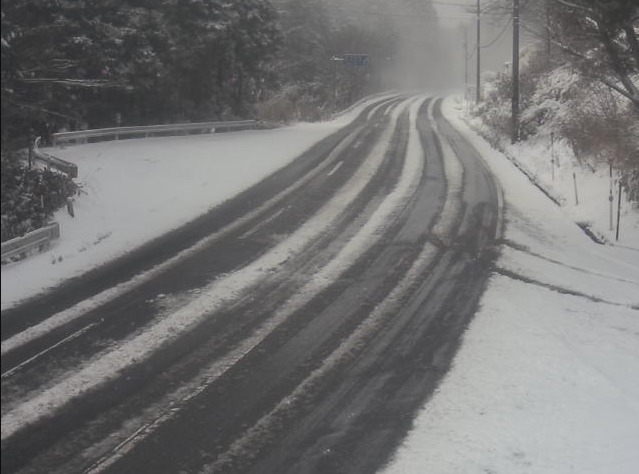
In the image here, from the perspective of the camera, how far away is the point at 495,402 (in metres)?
6.34

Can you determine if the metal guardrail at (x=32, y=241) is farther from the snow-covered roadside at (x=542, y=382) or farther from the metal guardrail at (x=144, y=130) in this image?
the metal guardrail at (x=144, y=130)

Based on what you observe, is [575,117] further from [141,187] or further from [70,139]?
[70,139]

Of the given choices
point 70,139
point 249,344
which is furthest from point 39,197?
point 70,139

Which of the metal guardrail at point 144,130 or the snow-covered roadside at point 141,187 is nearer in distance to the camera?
the snow-covered roadside at point 141,187

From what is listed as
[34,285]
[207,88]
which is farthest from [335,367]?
[207,88]

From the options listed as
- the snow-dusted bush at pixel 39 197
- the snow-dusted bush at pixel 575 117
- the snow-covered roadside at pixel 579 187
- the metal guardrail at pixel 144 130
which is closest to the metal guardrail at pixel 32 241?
the snow-dusted bush at pixel 39 197

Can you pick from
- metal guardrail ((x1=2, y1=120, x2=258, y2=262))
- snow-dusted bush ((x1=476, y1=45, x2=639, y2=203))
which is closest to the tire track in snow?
metal guardrail ((x1=2, y1=120, x2=258, y2=262))

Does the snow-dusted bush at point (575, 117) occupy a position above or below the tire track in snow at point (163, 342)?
above

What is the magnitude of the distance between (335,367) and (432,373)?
3.51 ft

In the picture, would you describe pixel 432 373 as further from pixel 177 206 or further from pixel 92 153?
pixel 92 153

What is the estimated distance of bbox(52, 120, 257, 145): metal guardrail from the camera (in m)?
20.8

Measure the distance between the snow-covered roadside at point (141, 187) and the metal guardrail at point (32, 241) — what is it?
0.18 metres

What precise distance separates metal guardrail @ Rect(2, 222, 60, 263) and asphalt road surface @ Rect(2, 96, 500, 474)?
830 millimetres

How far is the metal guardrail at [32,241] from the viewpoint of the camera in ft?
28.4
